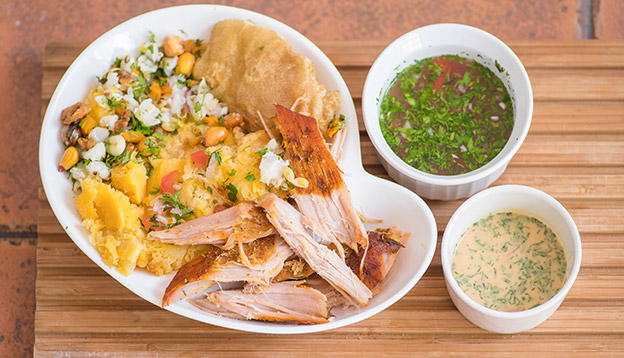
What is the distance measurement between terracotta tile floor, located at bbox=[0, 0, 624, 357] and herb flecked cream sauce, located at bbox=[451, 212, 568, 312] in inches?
50.4

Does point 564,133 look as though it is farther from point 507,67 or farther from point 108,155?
point 108,155

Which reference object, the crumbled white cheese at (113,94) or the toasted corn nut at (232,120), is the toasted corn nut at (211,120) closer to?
the toasted corn nut at (232,120)

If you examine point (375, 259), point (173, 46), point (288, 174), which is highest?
point (173, 46)

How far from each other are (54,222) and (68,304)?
425 millimetres

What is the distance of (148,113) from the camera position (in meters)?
3.01

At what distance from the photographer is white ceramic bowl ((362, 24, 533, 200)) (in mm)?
2912

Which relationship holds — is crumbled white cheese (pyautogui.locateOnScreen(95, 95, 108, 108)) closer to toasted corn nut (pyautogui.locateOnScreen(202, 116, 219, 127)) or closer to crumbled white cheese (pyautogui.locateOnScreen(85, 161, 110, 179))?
crumbled white cheese (pyautogui.locateOnScreen(85, 161, 110, 179))

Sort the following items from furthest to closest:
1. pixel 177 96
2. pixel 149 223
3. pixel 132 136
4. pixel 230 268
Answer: pixel 177 96
pixel 132 136
pixel 149 223
pixel 230 268

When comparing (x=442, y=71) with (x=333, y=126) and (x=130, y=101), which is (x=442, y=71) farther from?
(x=130, y=101)

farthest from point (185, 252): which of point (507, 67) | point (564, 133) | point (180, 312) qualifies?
point (564, 133)

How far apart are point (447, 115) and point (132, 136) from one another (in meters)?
1.46

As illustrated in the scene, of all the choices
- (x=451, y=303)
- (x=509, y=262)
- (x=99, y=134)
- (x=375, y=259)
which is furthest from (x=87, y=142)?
(x=509, y=262)

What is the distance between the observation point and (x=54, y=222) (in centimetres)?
332


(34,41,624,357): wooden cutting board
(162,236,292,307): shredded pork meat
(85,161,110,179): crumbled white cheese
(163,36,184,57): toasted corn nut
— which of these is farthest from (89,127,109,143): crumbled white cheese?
(162,236,292,307): shredded pork meat
